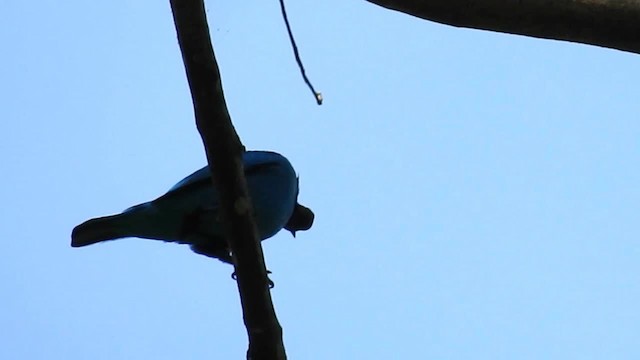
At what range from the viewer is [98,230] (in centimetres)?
459

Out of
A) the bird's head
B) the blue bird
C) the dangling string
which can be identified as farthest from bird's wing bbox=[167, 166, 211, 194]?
the dangling string

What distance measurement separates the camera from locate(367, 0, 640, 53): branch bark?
3.06m

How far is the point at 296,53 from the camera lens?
10.0ft

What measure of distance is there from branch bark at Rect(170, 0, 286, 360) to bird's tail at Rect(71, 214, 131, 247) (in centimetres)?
184

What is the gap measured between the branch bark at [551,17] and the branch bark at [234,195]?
0.78 m

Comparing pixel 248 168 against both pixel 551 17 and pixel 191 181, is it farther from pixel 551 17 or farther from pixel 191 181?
pixel 551 17

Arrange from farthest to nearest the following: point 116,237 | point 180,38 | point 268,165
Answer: point 268,165, point 116,237, point 180,38

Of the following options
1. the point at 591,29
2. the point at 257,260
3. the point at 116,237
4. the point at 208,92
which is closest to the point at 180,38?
the point at 208,92

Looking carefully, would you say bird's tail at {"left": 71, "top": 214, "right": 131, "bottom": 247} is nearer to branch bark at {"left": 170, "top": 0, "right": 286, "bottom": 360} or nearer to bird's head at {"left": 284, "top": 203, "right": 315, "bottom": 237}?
bird's head at {"left": 284, "top": 203, "right": 315, "bottom": 237}

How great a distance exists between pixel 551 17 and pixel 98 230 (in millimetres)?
2537

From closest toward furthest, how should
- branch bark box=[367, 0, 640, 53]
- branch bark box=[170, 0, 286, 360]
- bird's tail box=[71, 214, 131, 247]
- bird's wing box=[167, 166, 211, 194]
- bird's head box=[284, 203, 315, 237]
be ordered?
branch bark box=[170, 0, 286, 360] < branch bark box=[367, 0, 640, 53] < bird's tail box=[71, 214, 131, 247] < bird's wing box=[167, 166, 211, 194] < bird's head box=[284, 203, 315, 237]

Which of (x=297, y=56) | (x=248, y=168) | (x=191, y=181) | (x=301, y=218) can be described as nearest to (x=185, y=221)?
(x=191, y=181)

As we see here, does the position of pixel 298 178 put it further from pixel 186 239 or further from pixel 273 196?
pixel 186 239

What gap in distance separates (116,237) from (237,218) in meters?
1.96
